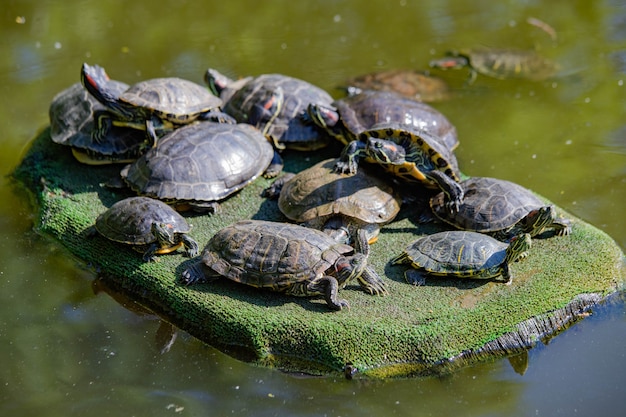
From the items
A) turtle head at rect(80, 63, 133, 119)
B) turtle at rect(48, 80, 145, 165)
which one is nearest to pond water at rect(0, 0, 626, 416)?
turtle at rect(48, 80, 145, 165)

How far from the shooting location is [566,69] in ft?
32.8

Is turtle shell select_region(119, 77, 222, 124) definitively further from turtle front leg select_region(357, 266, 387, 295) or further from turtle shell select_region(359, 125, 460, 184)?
turtle front leg select_region(357, 266, 387, 295)

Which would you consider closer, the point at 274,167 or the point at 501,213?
the point at 501,213

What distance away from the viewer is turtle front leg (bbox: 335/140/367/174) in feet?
22.3

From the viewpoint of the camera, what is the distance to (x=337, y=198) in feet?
21.2

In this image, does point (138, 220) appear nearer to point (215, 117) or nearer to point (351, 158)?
point (215, 117)

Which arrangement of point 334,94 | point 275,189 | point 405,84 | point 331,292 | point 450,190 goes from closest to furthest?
point 331,292
point 450,190
point 275,189
point 405,84
point 334,94

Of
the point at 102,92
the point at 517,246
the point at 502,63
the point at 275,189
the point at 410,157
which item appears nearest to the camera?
the point at 517,246

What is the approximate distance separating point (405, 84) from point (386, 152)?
3131mm

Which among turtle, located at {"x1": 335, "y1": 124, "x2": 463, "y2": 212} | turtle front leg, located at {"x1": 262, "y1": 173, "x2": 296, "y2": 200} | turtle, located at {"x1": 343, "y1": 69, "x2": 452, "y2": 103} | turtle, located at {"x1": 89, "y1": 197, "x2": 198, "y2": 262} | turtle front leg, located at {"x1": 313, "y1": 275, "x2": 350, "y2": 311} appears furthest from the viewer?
turtle, located at {"x1": 343, "y1": 69, "x2": 452, "y2": 103}

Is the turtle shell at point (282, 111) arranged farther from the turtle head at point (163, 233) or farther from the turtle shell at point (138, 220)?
the turtle head at point (163, 233)

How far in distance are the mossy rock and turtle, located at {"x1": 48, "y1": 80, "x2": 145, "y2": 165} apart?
3.81 feet

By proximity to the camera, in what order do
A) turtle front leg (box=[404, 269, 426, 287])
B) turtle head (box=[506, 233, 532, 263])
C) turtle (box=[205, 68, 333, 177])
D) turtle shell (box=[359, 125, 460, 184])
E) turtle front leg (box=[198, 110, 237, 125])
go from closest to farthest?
turtle head (box=[506, 233, 532, 263]) → turtle front leg (box=[404, 269, 426, 287]) → turtle shell (box=[359, 125, 460, 184]) → turtle front leg (box=[198, 110, 237, 125]) → turtle (box=[205, 68, 333, 177])

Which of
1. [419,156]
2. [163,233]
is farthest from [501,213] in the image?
[163,233]
